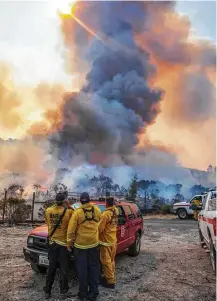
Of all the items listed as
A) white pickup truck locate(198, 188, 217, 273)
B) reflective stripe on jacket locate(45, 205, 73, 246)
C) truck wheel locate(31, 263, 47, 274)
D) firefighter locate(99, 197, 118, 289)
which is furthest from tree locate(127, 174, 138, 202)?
reflective stripe on jacket locate(45, 205, 73, 246)

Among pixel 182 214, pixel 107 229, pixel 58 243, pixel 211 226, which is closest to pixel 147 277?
pixel 107 229

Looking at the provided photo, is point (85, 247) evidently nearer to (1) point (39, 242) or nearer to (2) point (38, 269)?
(1) point (39, 242)

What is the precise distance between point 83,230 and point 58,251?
61 cm

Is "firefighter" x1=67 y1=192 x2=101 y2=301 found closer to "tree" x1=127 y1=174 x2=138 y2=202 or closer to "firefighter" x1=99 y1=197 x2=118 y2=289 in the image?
"firefighter" x1=99 y1=197 x2=118 y2=289

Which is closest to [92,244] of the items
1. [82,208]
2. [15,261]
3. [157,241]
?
[82,208]

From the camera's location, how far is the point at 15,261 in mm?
7781

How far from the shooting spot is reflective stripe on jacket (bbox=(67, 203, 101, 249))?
5.23m

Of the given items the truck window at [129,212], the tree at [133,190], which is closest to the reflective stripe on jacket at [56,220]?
the truck window at [129,212]

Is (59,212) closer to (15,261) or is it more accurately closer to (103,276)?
(103,276)

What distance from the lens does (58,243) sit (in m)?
5.38

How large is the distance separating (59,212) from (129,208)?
143 inches

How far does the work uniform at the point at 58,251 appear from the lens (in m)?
5.34

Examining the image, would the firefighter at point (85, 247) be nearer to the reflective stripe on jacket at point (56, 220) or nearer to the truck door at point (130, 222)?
the reflective stripe on jacket at point (56, 220)

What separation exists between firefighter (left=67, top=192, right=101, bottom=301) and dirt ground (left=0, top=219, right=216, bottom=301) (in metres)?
0.34
